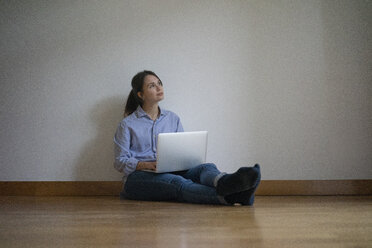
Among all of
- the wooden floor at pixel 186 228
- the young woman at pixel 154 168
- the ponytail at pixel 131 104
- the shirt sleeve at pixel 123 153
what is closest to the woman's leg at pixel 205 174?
the young woman at pixel 154 168

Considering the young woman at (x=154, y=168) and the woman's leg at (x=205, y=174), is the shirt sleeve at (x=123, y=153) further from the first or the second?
the woman's leg at (x=205, y=174)

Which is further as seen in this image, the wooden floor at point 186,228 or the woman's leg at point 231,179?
the woman's leg at point 231,179

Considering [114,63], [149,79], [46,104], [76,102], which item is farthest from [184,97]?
[46,104]

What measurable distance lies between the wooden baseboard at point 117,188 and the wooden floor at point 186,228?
999 millimetres

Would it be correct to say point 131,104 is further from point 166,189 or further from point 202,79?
point 166,189

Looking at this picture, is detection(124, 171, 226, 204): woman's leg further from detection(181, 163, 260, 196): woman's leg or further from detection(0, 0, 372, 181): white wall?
detection(0, 0, 372, 181): white wall

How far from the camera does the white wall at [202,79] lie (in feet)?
8.80

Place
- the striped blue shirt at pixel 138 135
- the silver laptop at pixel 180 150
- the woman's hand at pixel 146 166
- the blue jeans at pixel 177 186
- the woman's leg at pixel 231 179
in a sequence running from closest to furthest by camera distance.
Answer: the woman's leg at pixel 231 179
the blue jeans at pixel 177 186
the silver laptop at pixel 180 150
the woman's hand at pixel 146 166
the striped blue shirt at pixel 138 135

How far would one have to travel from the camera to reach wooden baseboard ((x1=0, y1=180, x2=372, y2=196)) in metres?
2.64

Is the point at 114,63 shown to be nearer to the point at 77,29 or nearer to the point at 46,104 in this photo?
the point at 77,29

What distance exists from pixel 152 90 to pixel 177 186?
0.76 meters

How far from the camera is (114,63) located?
2781 mm

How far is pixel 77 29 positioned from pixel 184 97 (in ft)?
2.99

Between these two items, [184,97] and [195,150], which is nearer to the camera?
[195,150]
